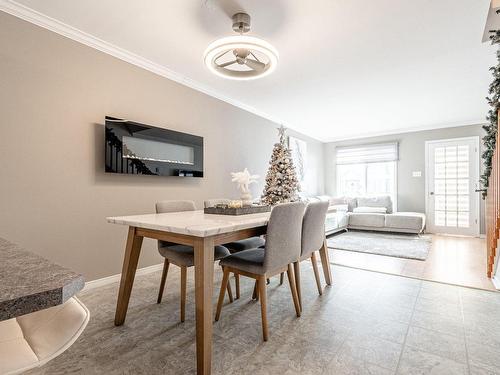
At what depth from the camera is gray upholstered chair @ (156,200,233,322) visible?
194 cm

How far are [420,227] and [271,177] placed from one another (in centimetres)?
355

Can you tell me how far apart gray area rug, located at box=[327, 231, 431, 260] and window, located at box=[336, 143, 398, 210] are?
147cm

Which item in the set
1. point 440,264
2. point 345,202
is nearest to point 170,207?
point 440,264

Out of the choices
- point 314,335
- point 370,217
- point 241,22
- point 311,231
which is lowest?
point 314,335

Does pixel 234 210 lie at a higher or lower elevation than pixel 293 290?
higher

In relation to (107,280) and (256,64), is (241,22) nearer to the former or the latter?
(256,64)

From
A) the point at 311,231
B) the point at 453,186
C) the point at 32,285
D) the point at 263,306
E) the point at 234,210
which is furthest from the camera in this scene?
the point at 453,186

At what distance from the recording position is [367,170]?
6953mm

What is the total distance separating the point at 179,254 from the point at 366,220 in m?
5.07

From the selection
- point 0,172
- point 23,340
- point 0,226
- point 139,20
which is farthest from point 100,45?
point 23,340

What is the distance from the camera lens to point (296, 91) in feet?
13.1

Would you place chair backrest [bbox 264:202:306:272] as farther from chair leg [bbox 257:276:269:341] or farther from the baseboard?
the baseboard

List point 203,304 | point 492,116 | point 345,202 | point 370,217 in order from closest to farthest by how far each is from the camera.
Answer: point 203,304
point 492,116
point 370,217
point 345,202

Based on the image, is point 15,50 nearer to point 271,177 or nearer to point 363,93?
point 271,177
